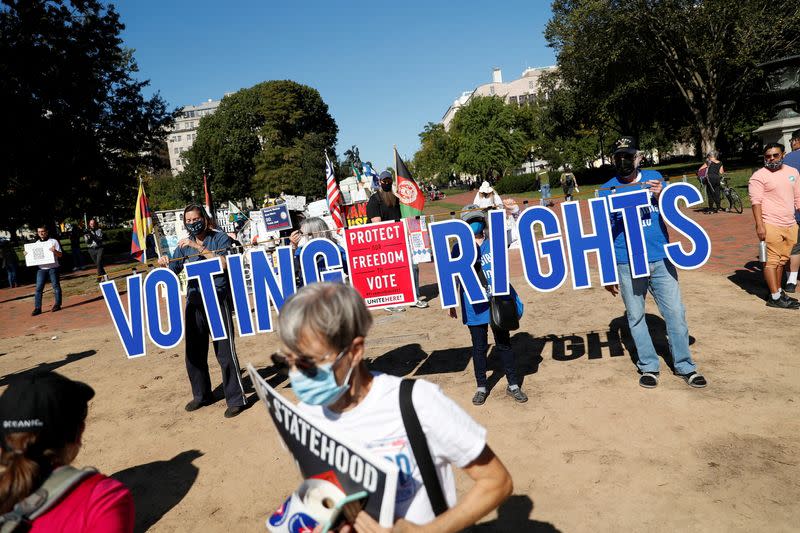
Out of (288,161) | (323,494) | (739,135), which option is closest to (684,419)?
(323,494)

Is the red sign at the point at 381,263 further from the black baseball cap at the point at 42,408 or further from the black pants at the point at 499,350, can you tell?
the black baseball cap at the point at 42,408

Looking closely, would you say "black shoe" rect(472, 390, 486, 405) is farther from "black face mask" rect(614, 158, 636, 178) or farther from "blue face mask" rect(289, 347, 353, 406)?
"blue face mask" rect(289, 347, 353, 406)

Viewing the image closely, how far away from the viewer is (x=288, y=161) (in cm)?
6034

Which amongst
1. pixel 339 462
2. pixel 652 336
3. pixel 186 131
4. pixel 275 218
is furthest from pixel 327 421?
pixel 186 131

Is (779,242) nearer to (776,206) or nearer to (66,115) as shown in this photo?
(776,206)

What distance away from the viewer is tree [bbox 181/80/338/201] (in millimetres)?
57844

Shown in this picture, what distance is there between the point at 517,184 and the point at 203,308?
50879mm

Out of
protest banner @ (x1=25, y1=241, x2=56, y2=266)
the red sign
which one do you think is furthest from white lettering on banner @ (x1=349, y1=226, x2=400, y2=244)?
protest banner @ (x1=25, y1=241, x2=56, y2=266)

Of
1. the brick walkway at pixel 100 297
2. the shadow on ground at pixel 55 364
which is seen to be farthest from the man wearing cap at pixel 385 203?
the shadow on ground at pixel 55 364

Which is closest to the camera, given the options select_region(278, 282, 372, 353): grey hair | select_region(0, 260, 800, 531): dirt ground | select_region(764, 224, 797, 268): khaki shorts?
select_region(278, 282, 372, 353): grey hair

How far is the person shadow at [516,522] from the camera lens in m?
3.30

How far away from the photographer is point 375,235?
5887 millimetres

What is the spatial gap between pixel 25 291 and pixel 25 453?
22568 mm

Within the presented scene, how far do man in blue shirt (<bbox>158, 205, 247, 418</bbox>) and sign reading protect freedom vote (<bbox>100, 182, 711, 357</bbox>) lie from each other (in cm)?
23
